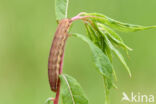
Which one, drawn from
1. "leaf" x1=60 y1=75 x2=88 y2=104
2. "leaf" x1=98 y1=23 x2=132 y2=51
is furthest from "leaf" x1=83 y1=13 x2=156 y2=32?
"leaf" x1=60 y1=75 x2=88 y2=104

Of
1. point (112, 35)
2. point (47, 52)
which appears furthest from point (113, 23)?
point (47, 52)

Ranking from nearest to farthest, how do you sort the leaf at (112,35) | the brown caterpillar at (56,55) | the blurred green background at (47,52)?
1. the brown caterpillar at (56,55)
2. the leaf at (112,35)
3. the blurred green background at (47,52)

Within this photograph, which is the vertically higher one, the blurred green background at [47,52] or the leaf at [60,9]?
the leaf at [60,9]

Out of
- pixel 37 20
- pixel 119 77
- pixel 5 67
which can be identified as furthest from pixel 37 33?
pixel 119 77

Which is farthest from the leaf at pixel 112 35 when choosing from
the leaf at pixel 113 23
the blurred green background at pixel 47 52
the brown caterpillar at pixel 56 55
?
the blurred green background at pixel 47 52

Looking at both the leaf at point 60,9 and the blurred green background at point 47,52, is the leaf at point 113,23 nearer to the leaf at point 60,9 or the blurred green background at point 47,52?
the leaf at point 60,9

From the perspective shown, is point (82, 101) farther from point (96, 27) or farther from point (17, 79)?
point (17, 79)

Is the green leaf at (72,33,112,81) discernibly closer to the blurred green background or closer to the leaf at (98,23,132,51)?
the leaf at (98,23,132,51)
